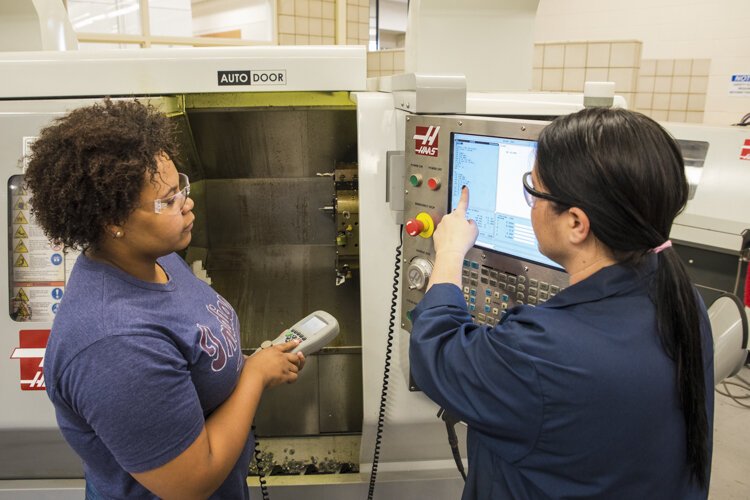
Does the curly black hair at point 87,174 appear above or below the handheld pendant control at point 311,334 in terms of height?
above

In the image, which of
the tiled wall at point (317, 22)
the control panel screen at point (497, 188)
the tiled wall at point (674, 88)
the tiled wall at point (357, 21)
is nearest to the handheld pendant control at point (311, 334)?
the control panel screen at point (497, 188)

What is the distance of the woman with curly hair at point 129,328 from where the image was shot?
2.32ft

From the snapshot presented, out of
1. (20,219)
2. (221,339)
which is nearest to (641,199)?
(221,339)

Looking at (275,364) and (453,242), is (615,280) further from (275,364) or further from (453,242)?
(275,364)

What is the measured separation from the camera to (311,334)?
123 cm

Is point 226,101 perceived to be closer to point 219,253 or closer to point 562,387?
point 219,253

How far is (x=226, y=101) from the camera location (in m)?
1.46

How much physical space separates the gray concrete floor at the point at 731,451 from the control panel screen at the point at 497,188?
5.36 feet

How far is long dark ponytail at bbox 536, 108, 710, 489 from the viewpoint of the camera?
2.15 ft

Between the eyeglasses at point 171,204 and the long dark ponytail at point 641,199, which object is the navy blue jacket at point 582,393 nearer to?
the long dark ponytail at point 641,199

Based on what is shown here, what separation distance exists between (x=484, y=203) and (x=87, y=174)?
0.64 m

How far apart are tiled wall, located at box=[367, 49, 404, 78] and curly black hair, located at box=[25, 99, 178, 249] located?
343 centimetres

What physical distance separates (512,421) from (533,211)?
286mm

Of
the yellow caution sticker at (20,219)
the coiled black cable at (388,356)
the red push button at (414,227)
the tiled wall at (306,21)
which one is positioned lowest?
the coiled black cable at (388,356)
